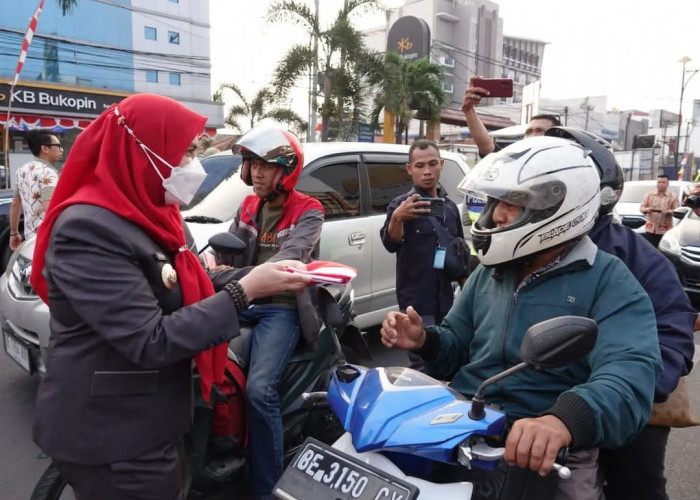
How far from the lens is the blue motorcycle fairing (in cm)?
132

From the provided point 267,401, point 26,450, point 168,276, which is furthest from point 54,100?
point 168,276

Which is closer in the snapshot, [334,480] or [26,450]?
[334,480]

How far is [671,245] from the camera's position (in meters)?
7.46

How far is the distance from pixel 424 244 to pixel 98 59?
29610mm

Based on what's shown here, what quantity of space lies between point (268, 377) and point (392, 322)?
946 mm

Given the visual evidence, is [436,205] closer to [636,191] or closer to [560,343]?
[560,343]

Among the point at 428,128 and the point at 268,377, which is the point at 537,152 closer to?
the point at 268,377

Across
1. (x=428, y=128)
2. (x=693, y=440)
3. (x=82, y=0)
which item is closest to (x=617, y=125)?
(x=428, y=128)

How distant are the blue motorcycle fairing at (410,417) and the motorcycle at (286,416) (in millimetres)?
808

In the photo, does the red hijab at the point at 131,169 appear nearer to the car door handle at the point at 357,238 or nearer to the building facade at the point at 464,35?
the car door handle at the point at 357,238

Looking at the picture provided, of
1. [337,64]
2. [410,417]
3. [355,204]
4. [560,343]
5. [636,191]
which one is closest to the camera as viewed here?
[560,343]

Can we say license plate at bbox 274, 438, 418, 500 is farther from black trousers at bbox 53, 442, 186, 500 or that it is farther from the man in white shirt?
the man in white shirt

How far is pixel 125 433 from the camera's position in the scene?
61.6 inches

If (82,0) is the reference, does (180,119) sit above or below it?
below
